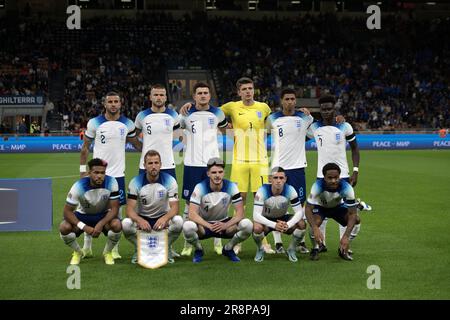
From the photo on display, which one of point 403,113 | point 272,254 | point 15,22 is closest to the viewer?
point 272,254

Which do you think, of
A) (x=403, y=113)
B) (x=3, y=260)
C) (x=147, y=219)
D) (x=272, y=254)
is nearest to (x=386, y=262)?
(x=272, y=254)

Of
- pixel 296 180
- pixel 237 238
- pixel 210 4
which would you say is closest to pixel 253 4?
pixel 210 4

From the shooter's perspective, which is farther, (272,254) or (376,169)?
(376,169)

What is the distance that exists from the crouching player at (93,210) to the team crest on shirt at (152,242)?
46cm

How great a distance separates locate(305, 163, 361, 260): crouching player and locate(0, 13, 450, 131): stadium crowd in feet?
90.5

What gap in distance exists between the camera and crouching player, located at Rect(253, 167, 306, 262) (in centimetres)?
840

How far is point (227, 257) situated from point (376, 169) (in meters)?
14.4

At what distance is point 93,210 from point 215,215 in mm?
1542

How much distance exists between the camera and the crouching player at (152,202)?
8.20 m

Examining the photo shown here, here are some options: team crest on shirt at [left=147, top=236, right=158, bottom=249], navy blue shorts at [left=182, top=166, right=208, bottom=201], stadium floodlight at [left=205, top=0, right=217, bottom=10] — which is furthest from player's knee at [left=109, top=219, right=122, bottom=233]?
stadium floodlight at [left=205, top=0, right=217, bottom=10]

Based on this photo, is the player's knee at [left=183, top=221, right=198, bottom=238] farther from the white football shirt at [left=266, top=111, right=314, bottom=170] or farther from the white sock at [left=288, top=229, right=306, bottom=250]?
the white football shirt at [left=266, top=111, right=314, bottom=170]

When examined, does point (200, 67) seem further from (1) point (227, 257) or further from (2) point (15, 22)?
(1) point (227, 257)

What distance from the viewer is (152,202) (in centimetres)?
841

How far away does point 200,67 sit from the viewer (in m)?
42.2
